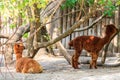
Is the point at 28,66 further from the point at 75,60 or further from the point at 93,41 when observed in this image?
the point at 93,41

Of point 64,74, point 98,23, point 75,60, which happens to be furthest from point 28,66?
point 98,23

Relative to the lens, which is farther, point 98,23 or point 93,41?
point 98,23

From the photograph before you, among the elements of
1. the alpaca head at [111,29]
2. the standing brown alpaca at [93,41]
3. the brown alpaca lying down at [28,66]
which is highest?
the alpaca head at [111,29]

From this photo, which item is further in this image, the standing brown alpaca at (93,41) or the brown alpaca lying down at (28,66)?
the standing brown alpaca at (93,41)

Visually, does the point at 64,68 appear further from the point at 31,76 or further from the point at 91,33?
the point at 91,33

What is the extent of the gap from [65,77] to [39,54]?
5.14 m

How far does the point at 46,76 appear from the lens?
7.90m

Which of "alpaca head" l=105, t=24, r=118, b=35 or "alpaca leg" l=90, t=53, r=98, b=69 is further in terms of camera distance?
"alpaca leg" l=90, t=53, r=98, b=69

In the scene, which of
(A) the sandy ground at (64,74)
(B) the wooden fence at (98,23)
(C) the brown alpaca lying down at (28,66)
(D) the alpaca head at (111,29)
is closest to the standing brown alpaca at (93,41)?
(D) the alpaca head at (111,29)

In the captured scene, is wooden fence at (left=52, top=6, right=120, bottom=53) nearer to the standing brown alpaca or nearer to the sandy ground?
the sandy ground

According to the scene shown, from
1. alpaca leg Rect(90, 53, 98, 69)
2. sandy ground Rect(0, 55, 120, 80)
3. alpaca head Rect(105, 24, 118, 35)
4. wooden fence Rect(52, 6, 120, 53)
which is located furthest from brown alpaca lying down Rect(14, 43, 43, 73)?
wooden fence Rect(52, 6, 120, 53)

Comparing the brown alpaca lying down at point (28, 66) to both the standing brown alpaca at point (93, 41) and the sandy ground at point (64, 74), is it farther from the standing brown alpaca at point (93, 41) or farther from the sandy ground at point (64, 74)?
the standing brown alpaca at point (93, 41)

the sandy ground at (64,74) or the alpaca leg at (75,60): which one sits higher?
the alpaca leg at (75,60)

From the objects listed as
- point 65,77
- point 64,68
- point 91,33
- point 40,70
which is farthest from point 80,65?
point 91,33
